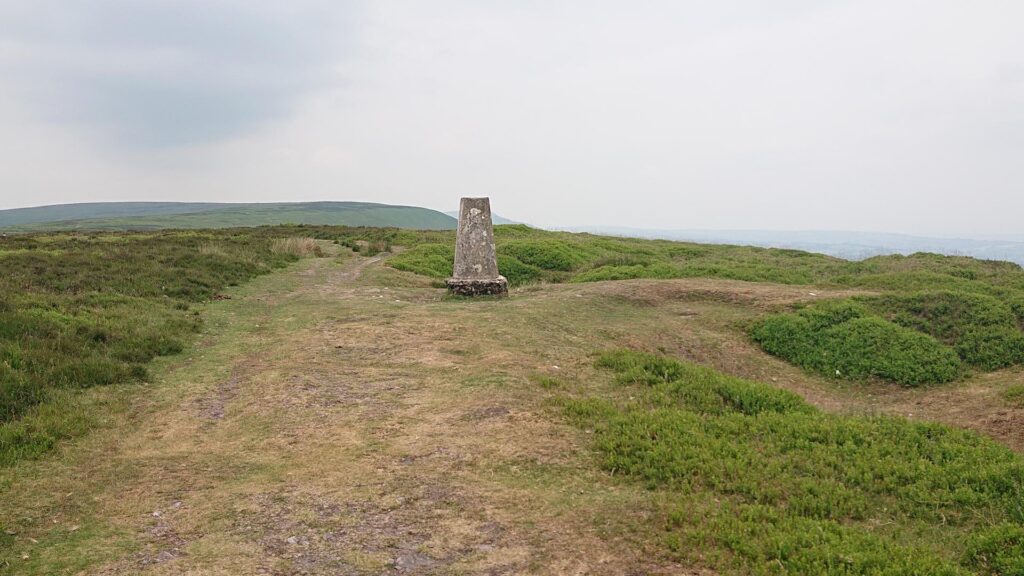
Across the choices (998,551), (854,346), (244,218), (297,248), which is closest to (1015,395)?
(854,346)

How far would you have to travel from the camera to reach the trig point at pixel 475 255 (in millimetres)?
17953

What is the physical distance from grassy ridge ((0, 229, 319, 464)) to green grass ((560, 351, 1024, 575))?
6.78 m

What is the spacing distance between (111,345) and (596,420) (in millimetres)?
8401

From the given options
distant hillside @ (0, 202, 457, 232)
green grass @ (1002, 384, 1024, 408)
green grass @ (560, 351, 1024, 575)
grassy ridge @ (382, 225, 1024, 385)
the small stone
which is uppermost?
distant hillside @ (0, 202, 457, 232)

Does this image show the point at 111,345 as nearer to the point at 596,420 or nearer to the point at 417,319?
the point at 417,319

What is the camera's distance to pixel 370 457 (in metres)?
7.14

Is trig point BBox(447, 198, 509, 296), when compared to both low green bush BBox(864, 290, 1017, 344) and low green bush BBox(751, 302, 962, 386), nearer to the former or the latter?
low green bush BBox(751, 302, 962, 386)

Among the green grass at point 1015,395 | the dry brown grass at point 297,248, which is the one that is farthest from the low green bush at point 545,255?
the green grass at point 1015,395

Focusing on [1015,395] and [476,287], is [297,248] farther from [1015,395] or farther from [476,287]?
[1015,395]

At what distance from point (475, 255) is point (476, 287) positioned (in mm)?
962

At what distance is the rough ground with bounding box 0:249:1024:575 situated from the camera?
17.1 ft

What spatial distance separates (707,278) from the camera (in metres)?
20.6

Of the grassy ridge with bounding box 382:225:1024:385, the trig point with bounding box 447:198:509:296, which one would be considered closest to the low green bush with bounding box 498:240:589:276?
the grassy ridge with bounding box 382:225:1024:385

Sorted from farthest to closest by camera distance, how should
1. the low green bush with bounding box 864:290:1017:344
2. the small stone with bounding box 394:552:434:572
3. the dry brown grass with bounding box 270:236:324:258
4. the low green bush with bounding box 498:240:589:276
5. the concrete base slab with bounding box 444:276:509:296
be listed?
the low green bush with bounding box 498:240:589:276 < the dry brown grass with bounding box 270:236:324:258 < the concrete base slab with bounding box 444:276:509:296 < the low green bush with bounding box 864:290:1017:344 < the small stone with bounding box 394:552:434:572
